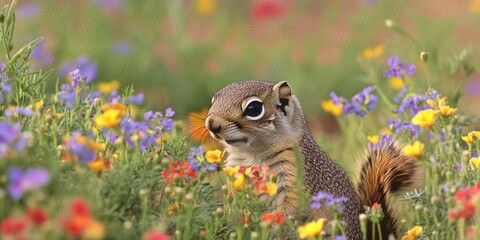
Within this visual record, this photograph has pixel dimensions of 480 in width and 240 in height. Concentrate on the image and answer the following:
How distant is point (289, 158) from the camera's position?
488 cm

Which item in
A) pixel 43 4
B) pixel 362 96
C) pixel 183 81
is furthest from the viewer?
pixel 43 4

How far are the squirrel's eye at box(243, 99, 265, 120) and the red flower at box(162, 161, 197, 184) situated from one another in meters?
1.10

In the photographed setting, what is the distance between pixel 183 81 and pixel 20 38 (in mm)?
1759

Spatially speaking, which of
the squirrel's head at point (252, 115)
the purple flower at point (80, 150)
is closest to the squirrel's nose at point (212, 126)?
the squirrel's head at point (252, 115)

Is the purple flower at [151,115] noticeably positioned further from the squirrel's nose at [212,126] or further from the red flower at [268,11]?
the red flower at [268,11]

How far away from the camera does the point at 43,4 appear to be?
11.9 m

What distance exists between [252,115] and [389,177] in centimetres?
75

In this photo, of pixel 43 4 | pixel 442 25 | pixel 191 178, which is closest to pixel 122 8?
pixel 43 4

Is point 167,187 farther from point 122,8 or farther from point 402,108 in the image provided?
point 122,8

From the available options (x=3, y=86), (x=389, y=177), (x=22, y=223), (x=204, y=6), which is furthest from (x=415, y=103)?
(x=204, y=6)

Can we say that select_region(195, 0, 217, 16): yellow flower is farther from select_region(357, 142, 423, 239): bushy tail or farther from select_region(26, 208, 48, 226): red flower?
select_region(26, 208, 48, 226): red flower

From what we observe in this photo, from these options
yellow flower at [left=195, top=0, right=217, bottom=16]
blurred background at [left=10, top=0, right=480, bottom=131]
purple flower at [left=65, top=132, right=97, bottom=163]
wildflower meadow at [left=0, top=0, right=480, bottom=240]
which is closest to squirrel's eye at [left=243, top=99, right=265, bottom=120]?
wildflower meadow at [left=0, top=0, right=480, bottom=240]

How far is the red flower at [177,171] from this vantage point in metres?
3.63

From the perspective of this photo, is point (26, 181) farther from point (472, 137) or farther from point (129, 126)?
point (472, 137)
